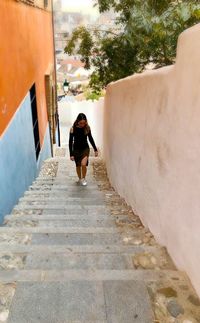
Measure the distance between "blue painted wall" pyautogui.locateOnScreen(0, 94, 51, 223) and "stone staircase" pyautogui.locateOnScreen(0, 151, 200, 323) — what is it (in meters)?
0.58

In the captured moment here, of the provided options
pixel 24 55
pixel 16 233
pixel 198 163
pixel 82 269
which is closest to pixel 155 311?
pixel 82 269

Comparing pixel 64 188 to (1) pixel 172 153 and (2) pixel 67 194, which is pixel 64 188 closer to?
(2) pixel 67 194

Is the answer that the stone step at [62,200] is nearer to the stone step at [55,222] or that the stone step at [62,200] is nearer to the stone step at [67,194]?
the stone step at [67,194]

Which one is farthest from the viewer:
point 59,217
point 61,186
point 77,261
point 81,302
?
point 61,186

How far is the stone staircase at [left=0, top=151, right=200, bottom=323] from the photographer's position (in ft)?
6.63

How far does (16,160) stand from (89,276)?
367cm

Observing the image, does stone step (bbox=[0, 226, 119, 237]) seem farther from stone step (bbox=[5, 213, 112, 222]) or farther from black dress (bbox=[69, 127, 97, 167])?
black dress (bbox=[69, 127, 97, 167])

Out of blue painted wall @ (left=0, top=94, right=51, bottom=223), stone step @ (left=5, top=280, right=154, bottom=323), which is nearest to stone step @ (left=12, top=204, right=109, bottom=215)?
blue painted wall @ (left=0, top=94, right=51, bottom=223)

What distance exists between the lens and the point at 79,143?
261 inches

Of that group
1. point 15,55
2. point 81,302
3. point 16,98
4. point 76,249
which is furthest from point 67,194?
point 81,302

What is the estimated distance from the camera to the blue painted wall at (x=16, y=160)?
4.71 metres

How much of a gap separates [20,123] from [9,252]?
12.6 feet

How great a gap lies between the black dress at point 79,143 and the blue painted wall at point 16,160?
0.93m

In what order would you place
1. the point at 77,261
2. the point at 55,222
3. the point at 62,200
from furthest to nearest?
the point at 62,200, the point at 55,222, the point at 77,261
